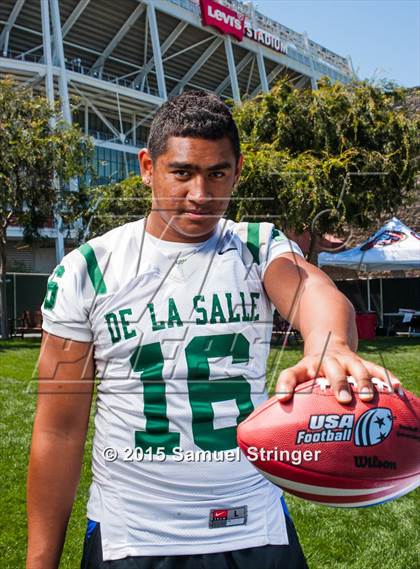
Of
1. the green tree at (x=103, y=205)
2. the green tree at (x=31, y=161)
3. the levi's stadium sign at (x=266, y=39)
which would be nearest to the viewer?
the green tree at (x=31, y=161)

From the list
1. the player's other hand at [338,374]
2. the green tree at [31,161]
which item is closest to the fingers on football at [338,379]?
the player's other hand at [338,374]

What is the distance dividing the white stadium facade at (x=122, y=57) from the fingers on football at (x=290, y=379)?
26.3m

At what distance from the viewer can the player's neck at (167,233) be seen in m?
1.88

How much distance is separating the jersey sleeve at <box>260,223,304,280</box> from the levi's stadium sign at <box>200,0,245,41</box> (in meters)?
35.6

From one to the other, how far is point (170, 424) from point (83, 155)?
57.5ft

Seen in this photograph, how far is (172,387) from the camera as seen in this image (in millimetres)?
1730

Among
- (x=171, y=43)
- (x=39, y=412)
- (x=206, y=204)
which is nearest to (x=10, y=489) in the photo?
(x=39, y=412)

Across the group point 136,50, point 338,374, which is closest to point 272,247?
point 338,374

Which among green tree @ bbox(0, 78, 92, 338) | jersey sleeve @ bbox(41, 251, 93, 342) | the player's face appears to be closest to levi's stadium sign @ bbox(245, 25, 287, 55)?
green tree @ bbox(0, 78, 92, 338)

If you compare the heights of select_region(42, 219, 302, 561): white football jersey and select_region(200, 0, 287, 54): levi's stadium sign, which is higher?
select_region(200, 0, 287, 54): levi's stadium sign

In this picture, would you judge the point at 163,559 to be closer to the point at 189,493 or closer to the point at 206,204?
the point at 189,493

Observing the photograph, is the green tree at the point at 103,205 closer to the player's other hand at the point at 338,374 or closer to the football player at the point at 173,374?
the football player at the point at 173,374

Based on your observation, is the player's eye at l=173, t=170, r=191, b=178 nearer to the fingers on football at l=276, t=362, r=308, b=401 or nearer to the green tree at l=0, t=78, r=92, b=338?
the fingers on football at l=276, t=362, r=308, b=401

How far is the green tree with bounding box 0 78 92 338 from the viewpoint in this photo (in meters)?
16.9
